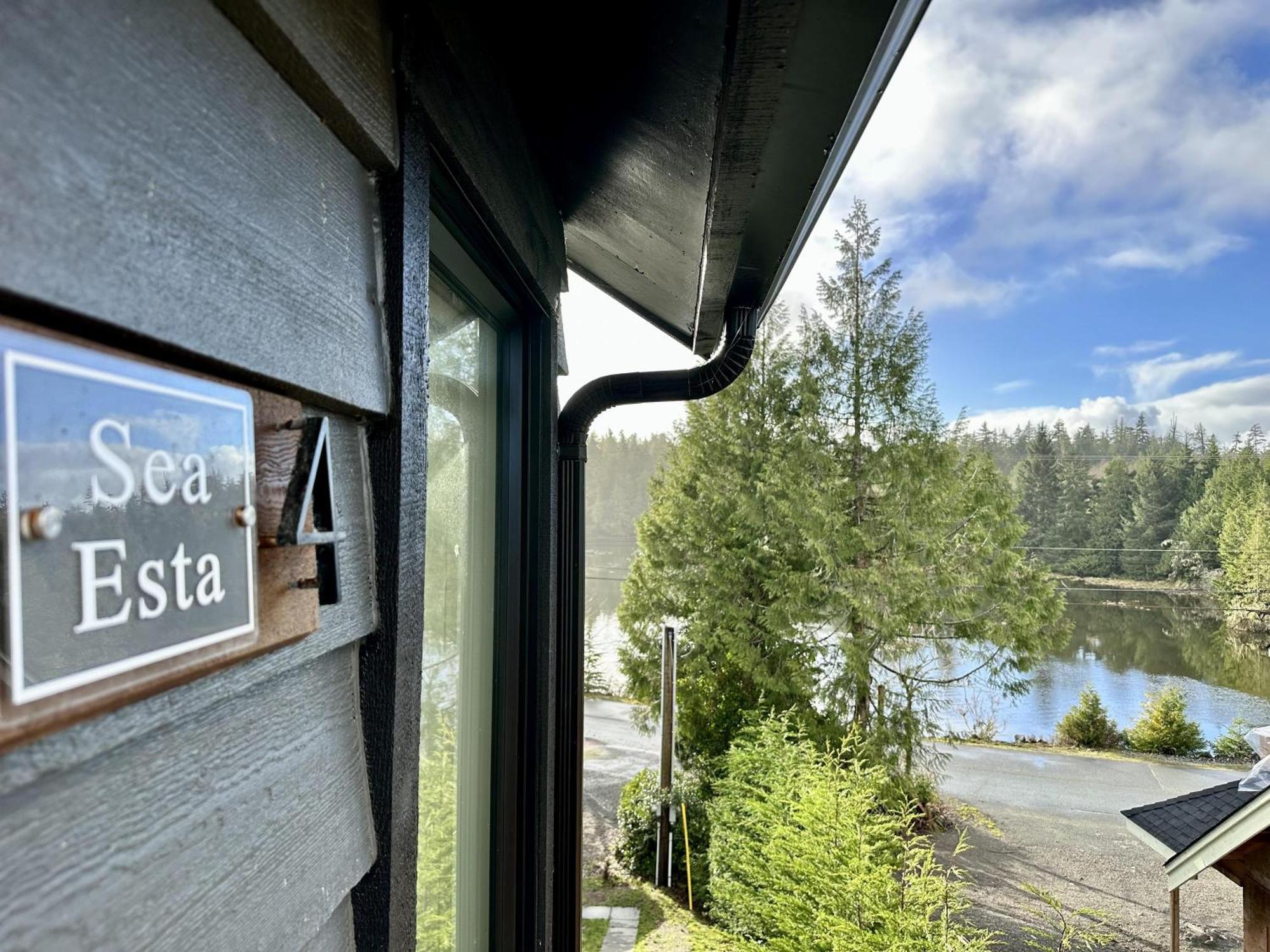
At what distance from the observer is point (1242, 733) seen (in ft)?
27.2

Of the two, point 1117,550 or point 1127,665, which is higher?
point 1117,550

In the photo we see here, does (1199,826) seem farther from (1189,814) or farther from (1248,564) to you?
(1248,564)

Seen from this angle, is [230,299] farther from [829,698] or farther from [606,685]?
[606,685]

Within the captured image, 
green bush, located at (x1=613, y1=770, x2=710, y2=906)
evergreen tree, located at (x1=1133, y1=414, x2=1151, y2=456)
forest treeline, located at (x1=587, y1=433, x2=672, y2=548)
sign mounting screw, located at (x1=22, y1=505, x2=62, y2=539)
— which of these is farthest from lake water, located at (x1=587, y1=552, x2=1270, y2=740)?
sign mounting screw, located at (x1=22, y1=505, x2=62, y2=539)

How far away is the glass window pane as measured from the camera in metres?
0.71

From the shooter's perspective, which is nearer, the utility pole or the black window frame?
the black window frame

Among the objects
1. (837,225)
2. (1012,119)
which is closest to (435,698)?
(837,225)

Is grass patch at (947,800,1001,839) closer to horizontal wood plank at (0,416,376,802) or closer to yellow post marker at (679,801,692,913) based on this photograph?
yellow post marker at (679,801,692,913)

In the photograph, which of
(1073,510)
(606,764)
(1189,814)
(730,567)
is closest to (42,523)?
(1189,814)

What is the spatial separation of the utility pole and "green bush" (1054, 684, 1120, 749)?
622 cm

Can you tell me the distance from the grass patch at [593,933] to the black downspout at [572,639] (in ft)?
10.3

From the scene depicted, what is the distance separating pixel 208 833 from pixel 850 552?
6483 mm

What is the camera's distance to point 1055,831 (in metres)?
6.37

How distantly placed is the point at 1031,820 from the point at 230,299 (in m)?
8.20
